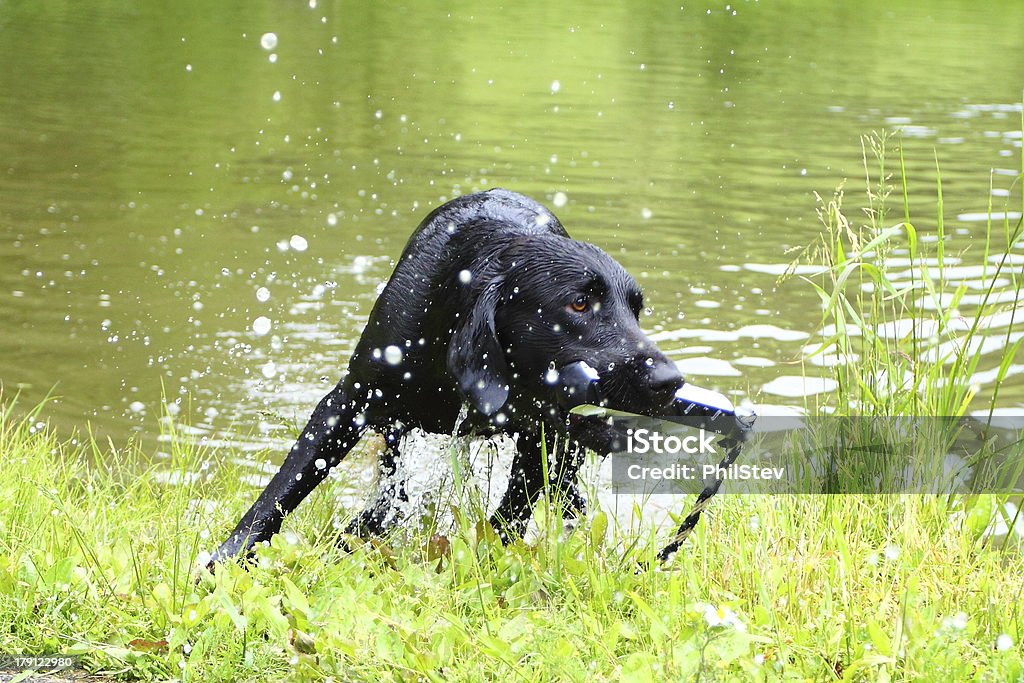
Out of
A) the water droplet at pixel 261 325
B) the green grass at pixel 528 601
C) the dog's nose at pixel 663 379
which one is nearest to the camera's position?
the green grass at pixel 528 601

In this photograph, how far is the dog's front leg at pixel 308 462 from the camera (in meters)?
3.37

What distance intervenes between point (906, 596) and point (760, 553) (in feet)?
1.84

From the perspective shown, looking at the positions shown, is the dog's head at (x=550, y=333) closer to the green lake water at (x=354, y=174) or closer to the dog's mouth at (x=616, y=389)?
the dog's mouth at (x=616, y=389)

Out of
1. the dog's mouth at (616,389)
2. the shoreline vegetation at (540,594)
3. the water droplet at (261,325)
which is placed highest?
the dog's mouth at (616,389)

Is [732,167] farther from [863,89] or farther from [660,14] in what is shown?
[660,14]

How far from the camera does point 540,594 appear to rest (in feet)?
10.2

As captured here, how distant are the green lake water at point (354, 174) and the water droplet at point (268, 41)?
128 millimetres

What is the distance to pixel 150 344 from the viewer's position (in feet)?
20.3

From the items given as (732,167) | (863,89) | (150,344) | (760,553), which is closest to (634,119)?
(732,167)

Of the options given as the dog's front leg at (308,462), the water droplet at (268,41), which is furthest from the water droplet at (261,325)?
the water droplet at (268,41)

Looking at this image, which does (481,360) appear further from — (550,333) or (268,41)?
(268,41)

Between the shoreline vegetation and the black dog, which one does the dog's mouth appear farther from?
the shoreline vegetation

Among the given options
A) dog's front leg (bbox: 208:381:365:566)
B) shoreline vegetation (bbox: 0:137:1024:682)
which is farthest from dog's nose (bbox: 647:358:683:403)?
dog's front leg (bbox: 208:381:365:566)

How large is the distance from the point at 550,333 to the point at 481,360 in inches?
8.1
